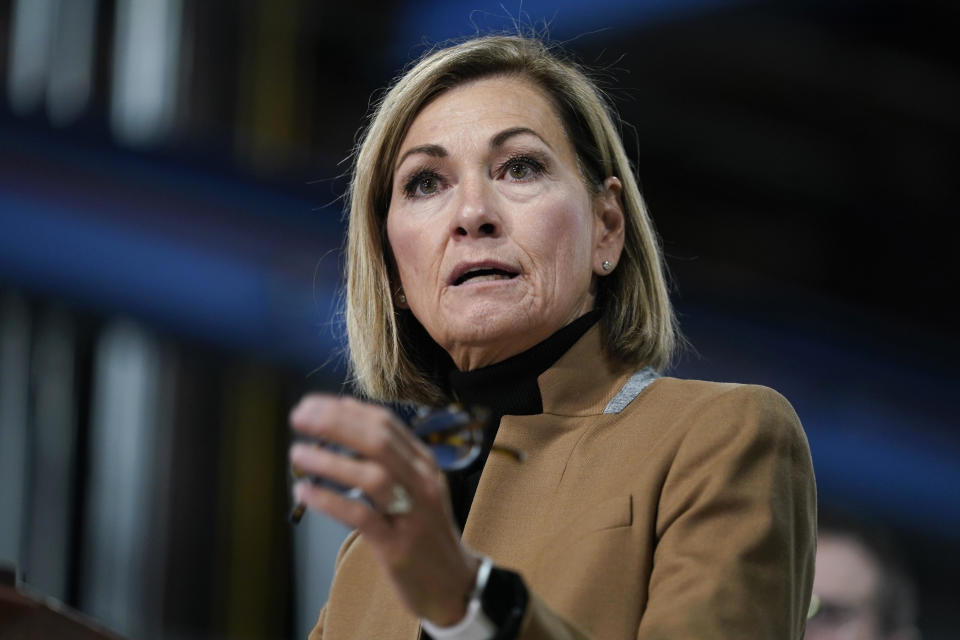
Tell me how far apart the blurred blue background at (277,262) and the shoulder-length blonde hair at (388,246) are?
1448 mm

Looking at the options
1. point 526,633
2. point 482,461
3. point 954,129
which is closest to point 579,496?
point 482,461

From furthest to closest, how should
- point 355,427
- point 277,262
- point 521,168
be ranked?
point 277,262, point 521,168, point 355,427

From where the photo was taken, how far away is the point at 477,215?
158cm

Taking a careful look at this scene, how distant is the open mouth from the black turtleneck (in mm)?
104

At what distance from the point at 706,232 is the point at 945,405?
3.38 ft

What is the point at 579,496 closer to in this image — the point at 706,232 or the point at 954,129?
the point at 706,232

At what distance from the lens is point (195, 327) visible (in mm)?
3775

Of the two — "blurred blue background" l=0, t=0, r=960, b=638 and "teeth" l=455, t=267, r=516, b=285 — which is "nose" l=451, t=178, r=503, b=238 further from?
"blurred blue background" l=0, t=0, r=960, b=638

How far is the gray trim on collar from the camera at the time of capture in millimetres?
1527

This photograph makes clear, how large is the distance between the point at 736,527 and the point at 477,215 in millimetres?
562

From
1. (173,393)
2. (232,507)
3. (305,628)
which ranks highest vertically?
(173,393)

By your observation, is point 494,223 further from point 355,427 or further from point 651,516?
point 355,427

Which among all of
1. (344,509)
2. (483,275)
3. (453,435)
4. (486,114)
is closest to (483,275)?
(483,275)

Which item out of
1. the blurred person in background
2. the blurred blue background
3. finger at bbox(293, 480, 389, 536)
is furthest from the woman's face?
the blurred blue background
